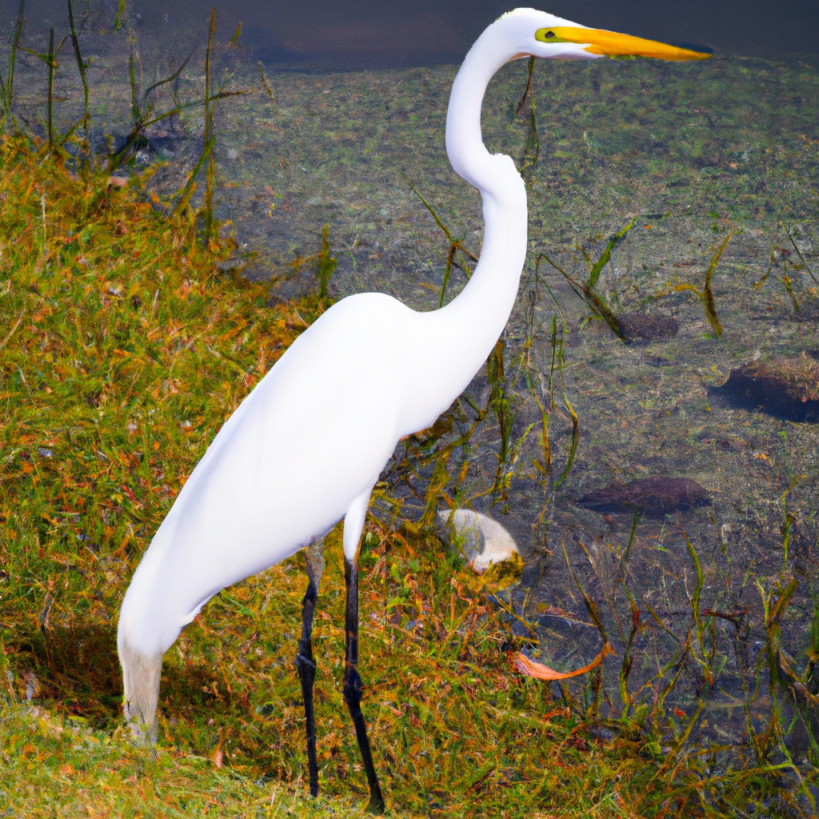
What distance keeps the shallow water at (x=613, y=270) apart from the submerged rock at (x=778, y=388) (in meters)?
0.05

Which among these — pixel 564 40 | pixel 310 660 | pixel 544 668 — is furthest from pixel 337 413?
pixel 544 668

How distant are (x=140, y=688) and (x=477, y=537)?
3.06 feet

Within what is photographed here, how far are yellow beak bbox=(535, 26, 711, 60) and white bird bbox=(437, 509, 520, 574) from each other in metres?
1.03

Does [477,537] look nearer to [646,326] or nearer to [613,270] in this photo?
[646,326]

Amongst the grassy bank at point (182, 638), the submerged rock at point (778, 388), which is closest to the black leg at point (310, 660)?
the grassy bank at point (182, 638)

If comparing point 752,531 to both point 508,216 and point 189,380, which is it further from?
point 189,380

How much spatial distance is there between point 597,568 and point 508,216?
1.03 meters

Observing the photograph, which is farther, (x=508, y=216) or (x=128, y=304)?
(x=128, y=304)

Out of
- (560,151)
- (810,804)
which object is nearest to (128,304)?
(810,804)

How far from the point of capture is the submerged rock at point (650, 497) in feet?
7.00

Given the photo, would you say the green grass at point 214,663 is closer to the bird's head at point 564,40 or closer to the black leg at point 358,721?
the black leg at point 358,721

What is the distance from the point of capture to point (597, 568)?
1.91 m

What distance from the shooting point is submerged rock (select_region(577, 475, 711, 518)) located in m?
2.13

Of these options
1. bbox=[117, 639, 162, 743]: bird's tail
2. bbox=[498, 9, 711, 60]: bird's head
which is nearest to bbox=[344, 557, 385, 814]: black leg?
bbox=[117, 639, 162, 743]: bird's tail
